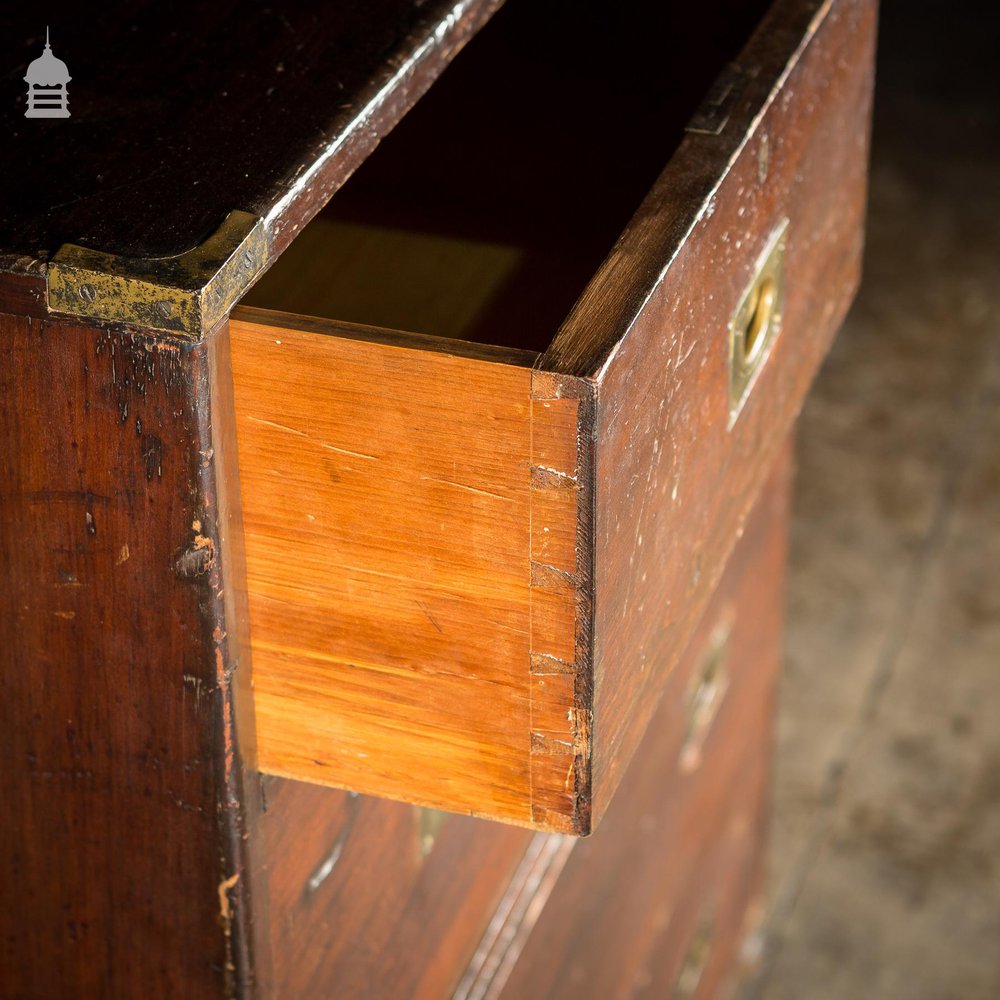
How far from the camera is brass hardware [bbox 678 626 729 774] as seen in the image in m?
1.19

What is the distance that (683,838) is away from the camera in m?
1.28

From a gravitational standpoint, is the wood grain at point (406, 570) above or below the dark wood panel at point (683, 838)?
above

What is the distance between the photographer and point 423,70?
577 mm

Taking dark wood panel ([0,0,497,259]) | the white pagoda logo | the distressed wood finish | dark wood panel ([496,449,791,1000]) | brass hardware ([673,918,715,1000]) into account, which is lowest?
brass hardware ([673,918,715,1000])

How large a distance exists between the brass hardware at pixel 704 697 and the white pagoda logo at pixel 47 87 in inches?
28.9

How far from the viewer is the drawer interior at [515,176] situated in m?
0.64

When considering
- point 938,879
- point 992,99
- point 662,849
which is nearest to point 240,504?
point 662,849

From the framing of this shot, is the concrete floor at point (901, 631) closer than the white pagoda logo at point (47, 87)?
No

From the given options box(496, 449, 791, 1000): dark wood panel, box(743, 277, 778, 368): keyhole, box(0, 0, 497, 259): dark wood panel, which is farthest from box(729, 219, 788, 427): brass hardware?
box(496, 449, 791, 1000): dark wood panel

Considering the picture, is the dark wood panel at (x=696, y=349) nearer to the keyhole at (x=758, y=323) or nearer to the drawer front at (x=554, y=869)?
the keyhole at (x=758, y=323)

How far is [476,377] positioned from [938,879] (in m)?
1.45

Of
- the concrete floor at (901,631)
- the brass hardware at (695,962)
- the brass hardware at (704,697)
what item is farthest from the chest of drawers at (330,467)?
the concrete floor at (901,631)

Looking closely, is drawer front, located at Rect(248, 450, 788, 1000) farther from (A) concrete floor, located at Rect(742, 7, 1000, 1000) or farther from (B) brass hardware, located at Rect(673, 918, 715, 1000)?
(A) concrete floor, located at Rect(742, 7, 1000, 1000)

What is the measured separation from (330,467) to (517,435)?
7cm
